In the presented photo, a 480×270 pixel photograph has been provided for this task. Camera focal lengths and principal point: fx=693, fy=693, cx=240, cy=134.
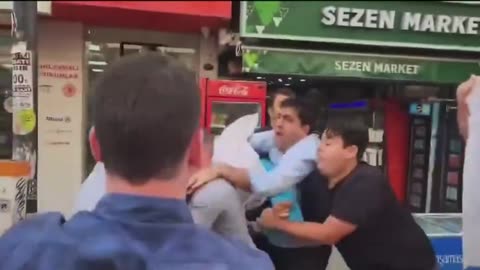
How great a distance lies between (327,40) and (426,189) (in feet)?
1.85

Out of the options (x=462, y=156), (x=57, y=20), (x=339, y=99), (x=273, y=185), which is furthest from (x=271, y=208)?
(x=57, y=20)

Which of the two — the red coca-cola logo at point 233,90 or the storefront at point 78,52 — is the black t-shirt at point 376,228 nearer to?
the red coca-cola logo at point 233,90

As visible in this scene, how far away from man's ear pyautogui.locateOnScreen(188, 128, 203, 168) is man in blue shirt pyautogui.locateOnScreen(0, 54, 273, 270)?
41mm

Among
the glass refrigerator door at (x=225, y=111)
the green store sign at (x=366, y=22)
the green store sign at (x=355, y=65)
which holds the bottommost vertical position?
the glass refrigerator door at (x=225, y=111)

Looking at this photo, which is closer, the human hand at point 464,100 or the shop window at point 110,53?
the shop window at point 110,53

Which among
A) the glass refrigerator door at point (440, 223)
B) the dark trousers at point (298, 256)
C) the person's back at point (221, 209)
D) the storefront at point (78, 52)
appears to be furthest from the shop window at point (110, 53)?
the glass refrigerator door at point (440, 223)

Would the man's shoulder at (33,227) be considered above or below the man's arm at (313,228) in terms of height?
above

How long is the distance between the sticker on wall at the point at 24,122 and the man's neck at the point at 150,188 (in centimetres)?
41

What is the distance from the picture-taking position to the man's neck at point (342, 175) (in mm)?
1559

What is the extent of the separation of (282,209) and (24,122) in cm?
59

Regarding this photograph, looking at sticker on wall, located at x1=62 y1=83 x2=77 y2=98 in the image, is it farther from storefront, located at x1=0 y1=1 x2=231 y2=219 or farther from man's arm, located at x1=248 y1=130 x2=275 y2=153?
man's arm, located at x1=248 y1=130 x2=275 y2=153

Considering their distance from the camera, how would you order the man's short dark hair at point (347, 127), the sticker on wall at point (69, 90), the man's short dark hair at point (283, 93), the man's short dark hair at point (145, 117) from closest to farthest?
the man's short dark hair at point (145, 117)
the sticker on wall at point (69, 90)
the man's short dark hair at point (283, 93)
the man's short dark hair at point (347, 127)

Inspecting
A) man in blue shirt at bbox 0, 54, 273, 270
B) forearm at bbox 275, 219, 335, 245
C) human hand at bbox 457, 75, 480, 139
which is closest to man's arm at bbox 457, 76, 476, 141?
human hand at bbox 457, 75, 480, 139

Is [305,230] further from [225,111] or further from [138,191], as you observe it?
[138,191]
